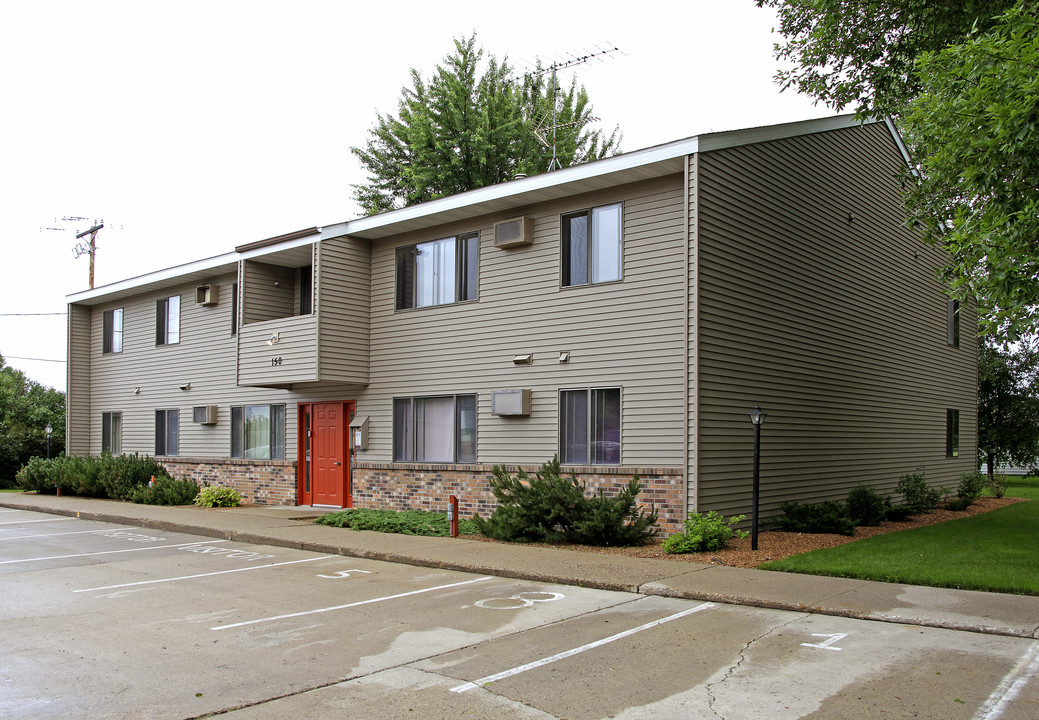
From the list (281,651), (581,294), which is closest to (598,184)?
(581,294)

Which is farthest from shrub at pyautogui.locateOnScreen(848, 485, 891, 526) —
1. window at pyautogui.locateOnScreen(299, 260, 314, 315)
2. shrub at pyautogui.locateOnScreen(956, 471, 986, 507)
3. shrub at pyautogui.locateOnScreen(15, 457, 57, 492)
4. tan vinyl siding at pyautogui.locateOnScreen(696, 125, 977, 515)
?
shrub at pyautogui.locateOnScreen(15, 457, 57, 492)

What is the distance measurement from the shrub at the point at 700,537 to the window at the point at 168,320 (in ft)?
53.4

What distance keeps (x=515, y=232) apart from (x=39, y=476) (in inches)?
698

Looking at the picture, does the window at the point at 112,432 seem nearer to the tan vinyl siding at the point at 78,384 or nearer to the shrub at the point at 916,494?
the tan vinyl siding at the point at 78,384

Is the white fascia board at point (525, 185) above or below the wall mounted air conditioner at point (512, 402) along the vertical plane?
above

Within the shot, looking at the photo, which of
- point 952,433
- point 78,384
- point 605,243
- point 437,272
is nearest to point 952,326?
point 952,433

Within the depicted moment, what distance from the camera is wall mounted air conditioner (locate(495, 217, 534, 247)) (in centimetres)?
1460

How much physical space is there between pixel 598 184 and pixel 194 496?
12561 mm

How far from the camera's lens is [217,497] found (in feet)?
62.6

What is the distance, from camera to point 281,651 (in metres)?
6.84

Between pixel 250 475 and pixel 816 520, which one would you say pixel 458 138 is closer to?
pixel 250 475

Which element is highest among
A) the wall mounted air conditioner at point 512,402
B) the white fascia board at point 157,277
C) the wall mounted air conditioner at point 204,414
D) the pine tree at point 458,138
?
the pine tree at point 458,138

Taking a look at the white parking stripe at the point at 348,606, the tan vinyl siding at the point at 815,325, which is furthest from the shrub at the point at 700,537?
the white parking stripe at the point at 348,606

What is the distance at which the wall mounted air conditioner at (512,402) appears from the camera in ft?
46.8
